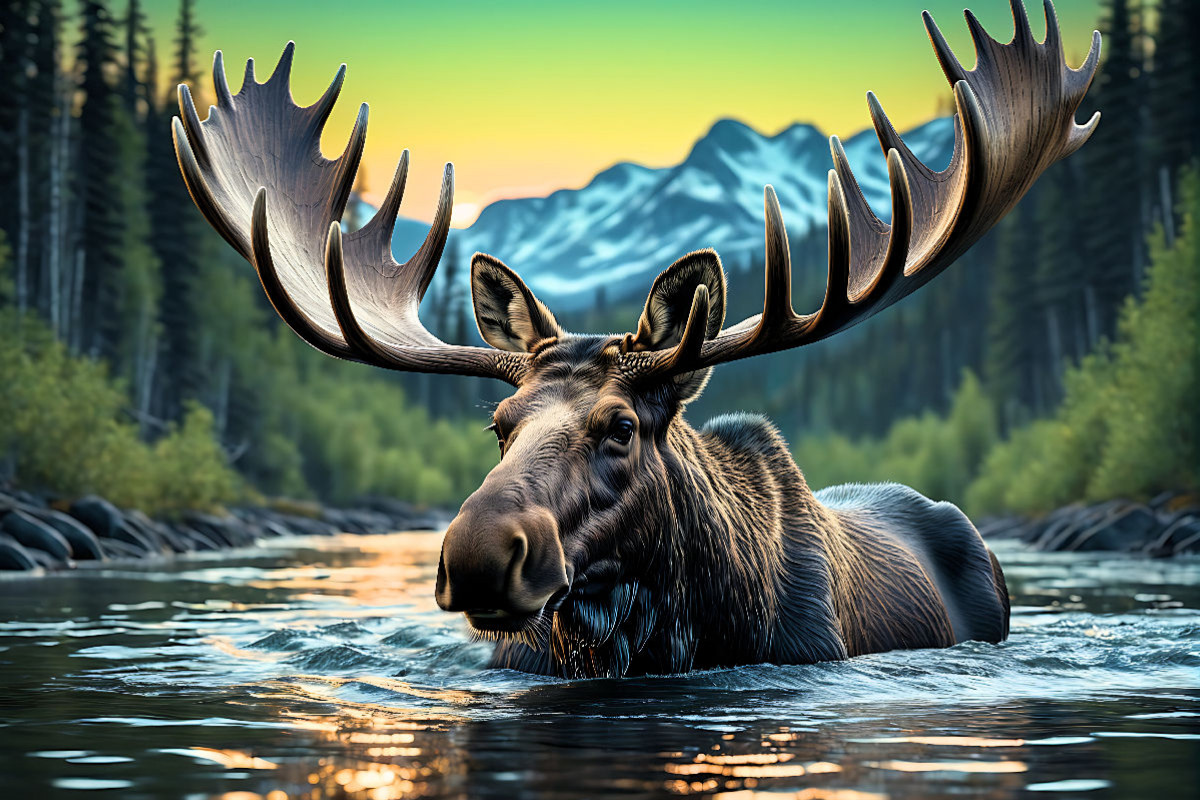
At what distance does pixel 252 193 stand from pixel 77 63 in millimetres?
40036

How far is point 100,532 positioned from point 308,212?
14.9m

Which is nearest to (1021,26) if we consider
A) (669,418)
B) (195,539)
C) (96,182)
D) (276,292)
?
(669,418)

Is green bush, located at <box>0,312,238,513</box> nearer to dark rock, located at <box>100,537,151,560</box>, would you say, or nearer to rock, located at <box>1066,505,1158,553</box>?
dark rock, located at <box>100,537,151,560</box>

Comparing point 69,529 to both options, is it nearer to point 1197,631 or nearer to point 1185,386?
point 1197,631

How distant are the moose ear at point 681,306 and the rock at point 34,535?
1309 centimetres

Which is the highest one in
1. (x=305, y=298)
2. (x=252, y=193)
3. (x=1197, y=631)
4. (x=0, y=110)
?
(x=0, y=110)

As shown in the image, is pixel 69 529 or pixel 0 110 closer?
pixel 69 529

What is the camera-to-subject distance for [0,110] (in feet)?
127

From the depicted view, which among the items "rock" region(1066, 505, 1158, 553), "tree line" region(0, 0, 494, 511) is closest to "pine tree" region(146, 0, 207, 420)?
"tree line" region(0, 0, 494, 511)

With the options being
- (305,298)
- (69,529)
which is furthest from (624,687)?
(69,529)

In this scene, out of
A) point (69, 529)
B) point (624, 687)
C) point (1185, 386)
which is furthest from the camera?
point (1185, 386)

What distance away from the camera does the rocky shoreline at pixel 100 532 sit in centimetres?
1688

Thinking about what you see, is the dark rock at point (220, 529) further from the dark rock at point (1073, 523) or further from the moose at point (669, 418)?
the moose at point (669, 418)

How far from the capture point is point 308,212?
777cm
